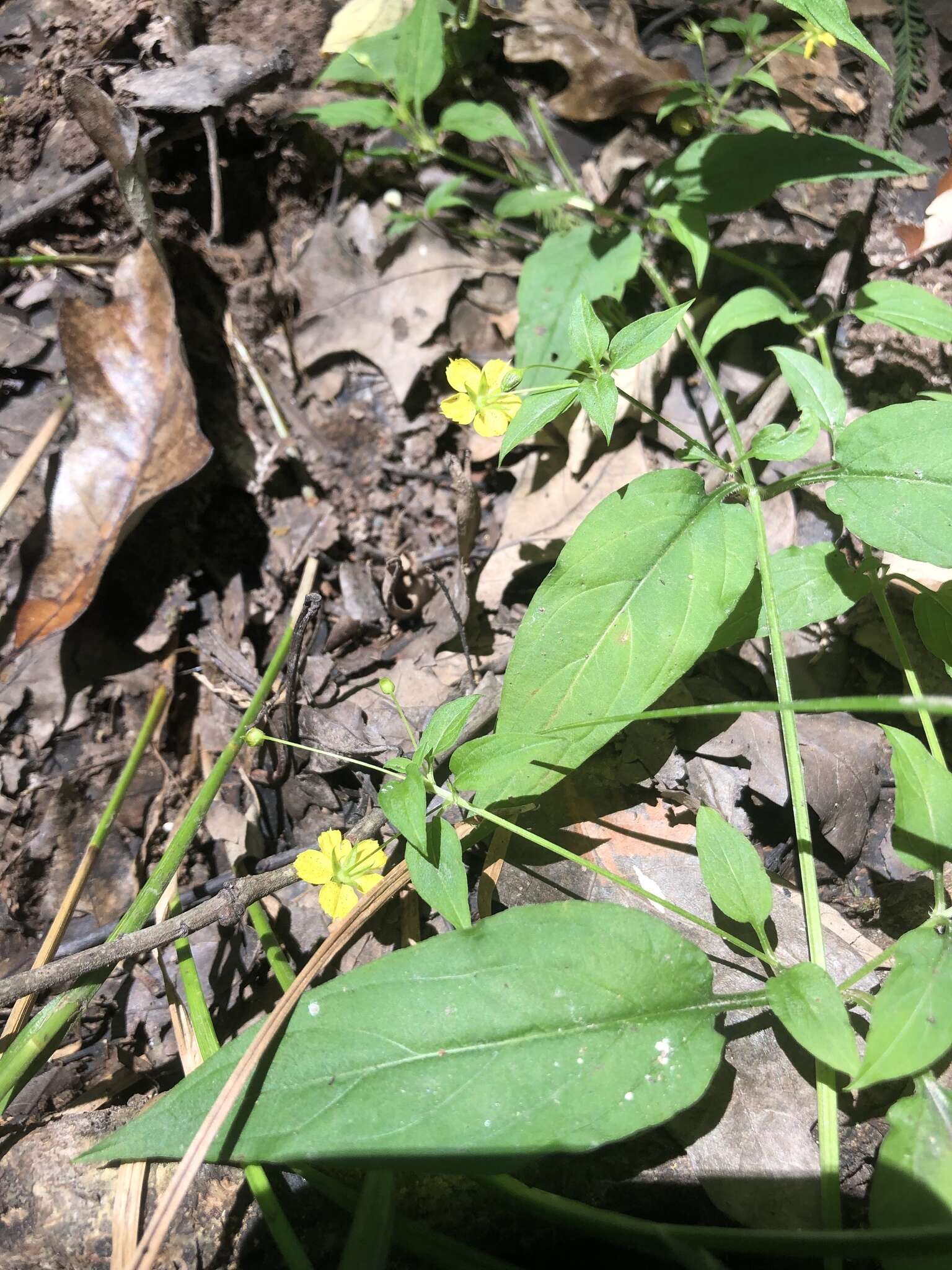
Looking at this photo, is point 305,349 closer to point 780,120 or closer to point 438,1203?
point 780,120

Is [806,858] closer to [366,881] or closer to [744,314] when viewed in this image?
[366,881]

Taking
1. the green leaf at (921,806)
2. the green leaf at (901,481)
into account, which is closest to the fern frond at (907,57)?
the green leaf at (901,481)

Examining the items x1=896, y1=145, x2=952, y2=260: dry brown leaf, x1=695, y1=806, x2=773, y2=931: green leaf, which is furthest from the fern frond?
x1=695, y1=806, x2=773, y2=931: green leaf

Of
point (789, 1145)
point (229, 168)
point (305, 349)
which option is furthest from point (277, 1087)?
point (229, 168)

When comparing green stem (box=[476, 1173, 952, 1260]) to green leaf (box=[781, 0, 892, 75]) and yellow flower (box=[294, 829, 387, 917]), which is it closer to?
yellow flower (box=[294, 829, 387, 917])

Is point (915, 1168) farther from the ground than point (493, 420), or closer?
closer

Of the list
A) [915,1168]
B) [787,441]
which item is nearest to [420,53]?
[787,441]

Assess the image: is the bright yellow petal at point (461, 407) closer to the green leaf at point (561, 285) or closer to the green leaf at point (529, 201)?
the green leaf at point (561, 285)
